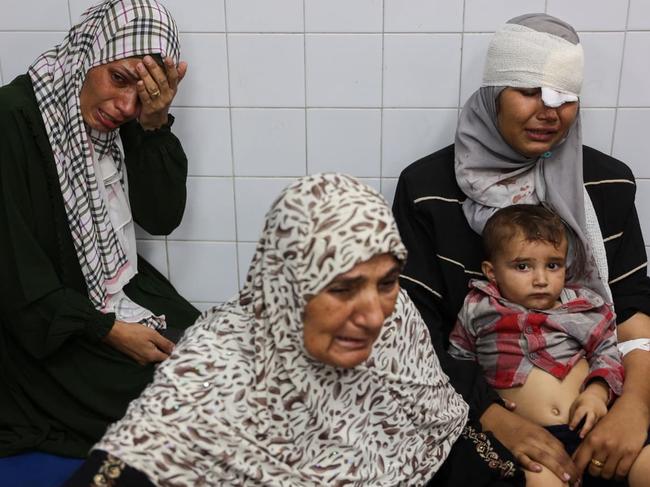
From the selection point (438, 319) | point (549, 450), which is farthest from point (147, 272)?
point (549, 450)

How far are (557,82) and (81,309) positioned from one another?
1.30 m

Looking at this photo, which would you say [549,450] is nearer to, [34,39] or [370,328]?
[370,328]

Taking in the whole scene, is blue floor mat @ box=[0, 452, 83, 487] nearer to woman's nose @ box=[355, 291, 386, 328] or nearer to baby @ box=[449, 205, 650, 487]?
woman's nose @ box=[355, 291, 386, 328]

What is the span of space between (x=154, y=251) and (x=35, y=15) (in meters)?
0.79

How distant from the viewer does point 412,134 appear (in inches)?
80.1

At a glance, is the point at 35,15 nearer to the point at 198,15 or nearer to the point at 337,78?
the point at 198,15

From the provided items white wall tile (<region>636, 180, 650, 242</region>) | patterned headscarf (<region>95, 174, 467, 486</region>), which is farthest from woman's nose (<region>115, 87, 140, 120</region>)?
white wall tile (<region>636, 180, 650, 242</region>)

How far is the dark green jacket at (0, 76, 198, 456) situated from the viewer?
1.62m

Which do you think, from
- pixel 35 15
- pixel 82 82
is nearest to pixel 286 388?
pixel 82 82

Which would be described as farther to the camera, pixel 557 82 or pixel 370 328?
pixel 557 82

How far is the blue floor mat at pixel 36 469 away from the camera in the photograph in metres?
1.61

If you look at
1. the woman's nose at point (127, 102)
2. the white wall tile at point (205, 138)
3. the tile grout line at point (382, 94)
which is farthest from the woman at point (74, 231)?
the tile grout line at point (382, 94)

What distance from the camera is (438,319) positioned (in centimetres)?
181

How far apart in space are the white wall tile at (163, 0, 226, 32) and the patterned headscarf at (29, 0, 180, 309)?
241 mm
